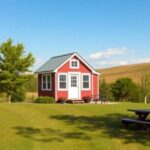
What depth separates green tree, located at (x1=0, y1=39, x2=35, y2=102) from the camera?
146ft

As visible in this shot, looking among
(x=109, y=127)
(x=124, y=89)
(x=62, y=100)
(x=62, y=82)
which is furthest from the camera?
(x=124, y=89)

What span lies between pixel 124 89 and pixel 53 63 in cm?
1029

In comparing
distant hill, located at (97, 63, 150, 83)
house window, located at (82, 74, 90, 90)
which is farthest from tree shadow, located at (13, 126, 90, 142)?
distant hill, located at (97, 63, 150, 83)

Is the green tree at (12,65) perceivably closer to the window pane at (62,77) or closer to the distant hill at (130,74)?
the window pane at (62,77)

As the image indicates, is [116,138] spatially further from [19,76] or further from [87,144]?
[19,76]

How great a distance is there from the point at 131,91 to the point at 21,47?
14411 mm

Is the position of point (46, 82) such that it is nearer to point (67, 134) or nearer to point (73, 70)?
point (73, 70)

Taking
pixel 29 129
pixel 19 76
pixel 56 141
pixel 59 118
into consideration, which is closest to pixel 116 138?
pixel 56 141

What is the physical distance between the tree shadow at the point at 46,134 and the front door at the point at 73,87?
23.7 m

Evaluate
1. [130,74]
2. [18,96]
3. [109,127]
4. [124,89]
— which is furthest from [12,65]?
[130,74]

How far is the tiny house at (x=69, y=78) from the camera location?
3928 cm

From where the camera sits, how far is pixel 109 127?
646 inches

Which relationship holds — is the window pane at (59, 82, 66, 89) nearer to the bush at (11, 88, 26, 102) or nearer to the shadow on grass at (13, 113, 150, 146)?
the bush at (11, 88, 26, 102)

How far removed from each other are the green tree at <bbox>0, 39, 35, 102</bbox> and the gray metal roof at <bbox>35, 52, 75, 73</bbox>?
2.64m
